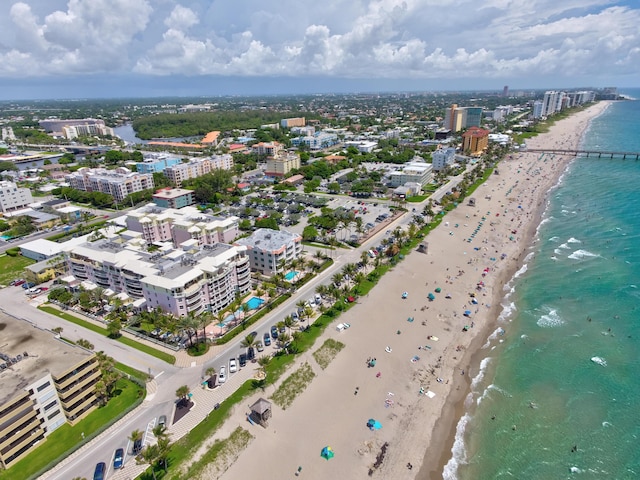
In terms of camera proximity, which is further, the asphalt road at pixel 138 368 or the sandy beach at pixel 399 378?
the sandy beach at pixel 399 378

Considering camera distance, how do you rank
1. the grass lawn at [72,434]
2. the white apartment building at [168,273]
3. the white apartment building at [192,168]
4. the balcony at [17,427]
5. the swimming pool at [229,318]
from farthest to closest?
the white apartment building at [192,168] → the swimming pool at [229,318] → the white apartment building at [168,273] → the grass lawn at [72,434] → the balcony at [17,427]

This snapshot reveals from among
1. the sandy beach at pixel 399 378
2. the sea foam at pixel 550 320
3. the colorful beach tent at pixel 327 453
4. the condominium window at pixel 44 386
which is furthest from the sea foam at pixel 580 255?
the condominium window at pixel 44 386

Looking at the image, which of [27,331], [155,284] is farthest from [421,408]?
[27,331]

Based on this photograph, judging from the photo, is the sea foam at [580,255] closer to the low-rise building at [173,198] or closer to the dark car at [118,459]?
the dark car at [118,459]

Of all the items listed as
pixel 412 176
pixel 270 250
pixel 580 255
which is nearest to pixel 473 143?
pixel 412 176

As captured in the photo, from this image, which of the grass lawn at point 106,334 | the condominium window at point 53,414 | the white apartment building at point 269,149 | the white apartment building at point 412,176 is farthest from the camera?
the white apartment building at point 269,149

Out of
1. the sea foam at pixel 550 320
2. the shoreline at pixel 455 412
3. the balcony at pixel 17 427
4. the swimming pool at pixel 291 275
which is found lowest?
the shoreline at pixel 455 412

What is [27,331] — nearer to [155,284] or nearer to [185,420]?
[155,284]

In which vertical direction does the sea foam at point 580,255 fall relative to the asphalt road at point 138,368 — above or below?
above
